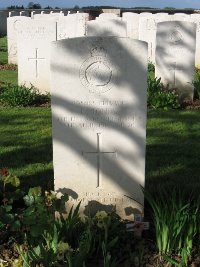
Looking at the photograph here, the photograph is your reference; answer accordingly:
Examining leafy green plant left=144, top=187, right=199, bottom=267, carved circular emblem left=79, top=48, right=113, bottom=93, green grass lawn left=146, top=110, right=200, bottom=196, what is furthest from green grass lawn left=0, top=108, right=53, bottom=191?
leafy green plant left=144, top=187, right=199, bottom=267

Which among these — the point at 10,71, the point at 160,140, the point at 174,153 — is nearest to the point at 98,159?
the point at 174,153

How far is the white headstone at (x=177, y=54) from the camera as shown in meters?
8.50

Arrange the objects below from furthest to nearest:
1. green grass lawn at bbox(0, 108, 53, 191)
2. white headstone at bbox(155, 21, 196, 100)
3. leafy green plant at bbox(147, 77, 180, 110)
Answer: white headstone at bbox(155, 21, 196, 100)
leafy green plant at bbox(147, 77, 180, 110)
green grass lawn at bbox(0, 108, 53, 191)

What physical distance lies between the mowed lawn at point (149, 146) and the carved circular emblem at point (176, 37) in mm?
1231

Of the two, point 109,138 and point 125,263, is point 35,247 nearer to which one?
point 125,263

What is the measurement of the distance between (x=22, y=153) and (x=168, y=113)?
286 cm

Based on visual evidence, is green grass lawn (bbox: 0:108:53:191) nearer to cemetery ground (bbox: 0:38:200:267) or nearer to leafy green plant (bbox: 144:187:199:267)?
cemetery ground (bbox: 0:38:200:267)

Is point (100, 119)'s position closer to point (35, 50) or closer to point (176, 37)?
point (176, 37)

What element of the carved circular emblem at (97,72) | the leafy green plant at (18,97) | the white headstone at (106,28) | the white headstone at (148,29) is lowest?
the leafy green plant at (18,97)

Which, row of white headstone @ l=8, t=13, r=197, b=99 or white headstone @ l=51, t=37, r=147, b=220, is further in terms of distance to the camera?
row of white headstone @ l=8, t=13, r=197, b=99

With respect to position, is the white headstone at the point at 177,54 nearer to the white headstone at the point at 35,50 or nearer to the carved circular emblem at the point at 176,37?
the carved circular emblem at the point at 176,37

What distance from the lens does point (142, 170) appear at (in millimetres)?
3918

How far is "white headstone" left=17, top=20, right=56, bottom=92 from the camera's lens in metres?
9.03

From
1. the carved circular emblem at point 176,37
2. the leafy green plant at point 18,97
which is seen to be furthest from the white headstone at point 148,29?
the leafy green plant at point 18,97
